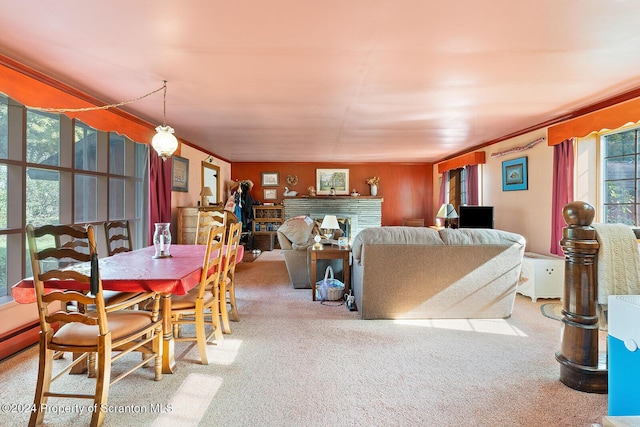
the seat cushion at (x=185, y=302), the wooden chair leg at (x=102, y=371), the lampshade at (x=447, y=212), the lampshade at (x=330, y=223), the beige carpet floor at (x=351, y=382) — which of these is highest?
the lampshade at (x=447, y=212)

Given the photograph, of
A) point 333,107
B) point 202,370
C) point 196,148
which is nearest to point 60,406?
point 202,370

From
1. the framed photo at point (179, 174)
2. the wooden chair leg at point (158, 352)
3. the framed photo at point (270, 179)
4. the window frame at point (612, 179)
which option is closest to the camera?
the wooden chair leg at point (158, 352)

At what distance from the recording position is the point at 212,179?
7.06 meters

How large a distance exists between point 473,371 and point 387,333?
29.7 inches

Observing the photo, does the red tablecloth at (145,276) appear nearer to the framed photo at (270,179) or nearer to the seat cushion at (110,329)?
the seat cushion at (110,329)

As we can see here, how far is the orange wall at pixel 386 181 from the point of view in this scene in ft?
27.5

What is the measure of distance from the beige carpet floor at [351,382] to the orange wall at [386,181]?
5647mm

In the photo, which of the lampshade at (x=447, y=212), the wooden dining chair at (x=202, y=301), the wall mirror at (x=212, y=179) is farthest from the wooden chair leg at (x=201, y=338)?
the lampshade at (x=447, y=212)

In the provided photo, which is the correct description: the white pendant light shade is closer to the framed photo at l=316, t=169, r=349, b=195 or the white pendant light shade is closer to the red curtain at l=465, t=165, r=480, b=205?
the red curtain at l=465, t=165, r=480, b=205

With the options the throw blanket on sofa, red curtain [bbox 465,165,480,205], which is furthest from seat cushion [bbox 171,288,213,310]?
red curtain [bbox 465,165,480,205]

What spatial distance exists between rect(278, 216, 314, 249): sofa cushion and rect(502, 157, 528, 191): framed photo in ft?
10.7

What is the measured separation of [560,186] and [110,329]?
15.6 feet

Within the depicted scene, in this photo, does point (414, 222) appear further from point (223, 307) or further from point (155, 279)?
point (155, 279)

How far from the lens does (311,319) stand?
10.2 ft
